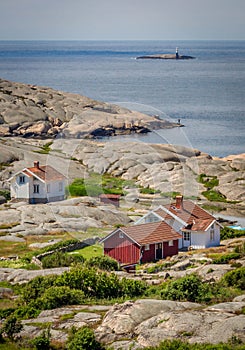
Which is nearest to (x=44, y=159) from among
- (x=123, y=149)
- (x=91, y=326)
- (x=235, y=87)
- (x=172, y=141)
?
(x=123, y=149)

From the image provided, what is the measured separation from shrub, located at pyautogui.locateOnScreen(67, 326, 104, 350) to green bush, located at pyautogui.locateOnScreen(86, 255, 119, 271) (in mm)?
11185

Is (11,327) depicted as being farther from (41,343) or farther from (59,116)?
(59,116)

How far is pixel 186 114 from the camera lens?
119125 mm

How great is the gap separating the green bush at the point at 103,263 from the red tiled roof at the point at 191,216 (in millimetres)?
6735

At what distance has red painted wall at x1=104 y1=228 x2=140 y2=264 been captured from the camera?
35.6 m

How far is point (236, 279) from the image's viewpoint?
1020 inches

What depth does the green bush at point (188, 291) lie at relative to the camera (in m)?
23.7

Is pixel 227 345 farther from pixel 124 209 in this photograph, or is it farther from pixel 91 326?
pixel 124 209

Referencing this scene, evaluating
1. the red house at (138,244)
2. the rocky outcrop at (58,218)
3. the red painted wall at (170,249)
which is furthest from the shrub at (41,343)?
the rocky outcrop at (58,218)

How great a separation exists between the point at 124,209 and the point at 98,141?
107 feet

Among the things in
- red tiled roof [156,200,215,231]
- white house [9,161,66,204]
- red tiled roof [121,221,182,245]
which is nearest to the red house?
red tiled roof [121,221,182,245]

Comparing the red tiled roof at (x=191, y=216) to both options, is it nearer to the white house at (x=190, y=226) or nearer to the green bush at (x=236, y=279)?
the white house at (x=190, y=226)

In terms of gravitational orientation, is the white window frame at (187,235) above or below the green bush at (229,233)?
above

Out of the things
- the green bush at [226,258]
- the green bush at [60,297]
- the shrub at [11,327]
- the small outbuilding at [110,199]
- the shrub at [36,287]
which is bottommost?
the small outbuilding at [110,199]
